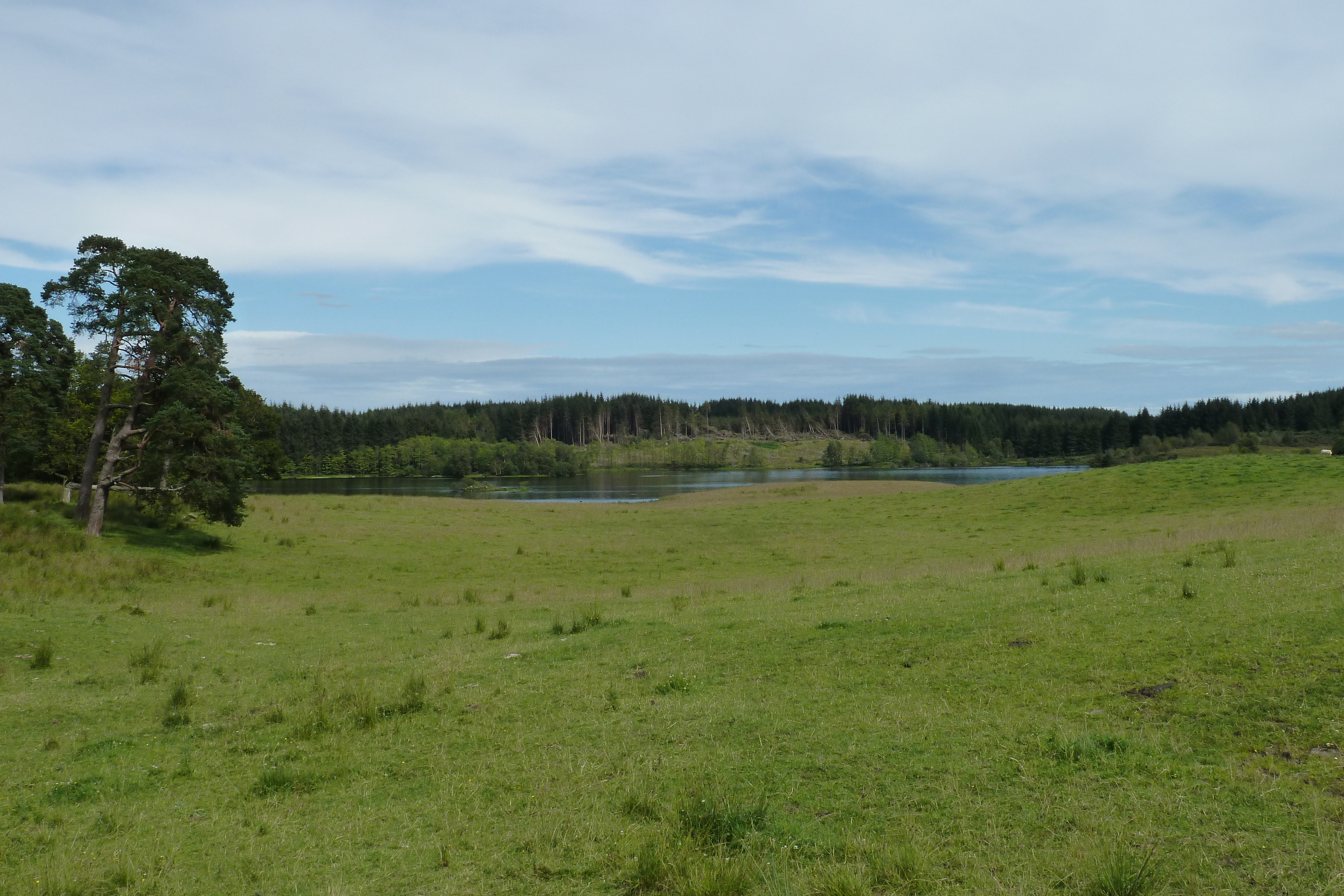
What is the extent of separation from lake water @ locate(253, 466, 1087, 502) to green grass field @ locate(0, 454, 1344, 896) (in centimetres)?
6061

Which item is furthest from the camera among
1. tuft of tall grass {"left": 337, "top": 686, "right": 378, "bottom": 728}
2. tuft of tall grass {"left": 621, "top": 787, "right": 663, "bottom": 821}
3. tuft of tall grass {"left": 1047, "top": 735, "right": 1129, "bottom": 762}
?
tuft of tall grass {"left": 337, "top": 686, "right": 378, "bottom": 728}

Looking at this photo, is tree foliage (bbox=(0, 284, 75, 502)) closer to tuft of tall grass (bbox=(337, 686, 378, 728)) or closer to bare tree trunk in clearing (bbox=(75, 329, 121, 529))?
bare tree trunk in clearing (bbox=(75, 329, 121, 529))

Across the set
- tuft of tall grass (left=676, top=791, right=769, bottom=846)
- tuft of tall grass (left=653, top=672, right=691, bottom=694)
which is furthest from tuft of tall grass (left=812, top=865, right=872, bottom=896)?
tuft of tall grass (left=653, top=672, right=691, bottom=694)

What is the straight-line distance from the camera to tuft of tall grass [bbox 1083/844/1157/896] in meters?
4.83

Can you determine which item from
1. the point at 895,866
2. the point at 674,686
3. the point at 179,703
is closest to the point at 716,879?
the point at 895,866

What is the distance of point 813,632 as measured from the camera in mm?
13203

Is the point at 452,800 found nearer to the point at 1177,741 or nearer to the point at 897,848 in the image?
the point at 897,848

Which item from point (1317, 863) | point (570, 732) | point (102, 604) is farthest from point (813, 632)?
point (102, 604)

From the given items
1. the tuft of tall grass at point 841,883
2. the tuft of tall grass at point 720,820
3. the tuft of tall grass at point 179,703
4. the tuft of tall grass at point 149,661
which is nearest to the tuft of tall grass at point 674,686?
the tuft of tall grass at point 720,820

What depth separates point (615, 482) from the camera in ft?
442

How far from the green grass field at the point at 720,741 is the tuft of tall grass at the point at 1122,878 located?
2cm

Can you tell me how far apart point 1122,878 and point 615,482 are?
13042 centimetres

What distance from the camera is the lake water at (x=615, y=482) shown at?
9931 centimetres

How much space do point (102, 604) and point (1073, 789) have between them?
79.4 feet
